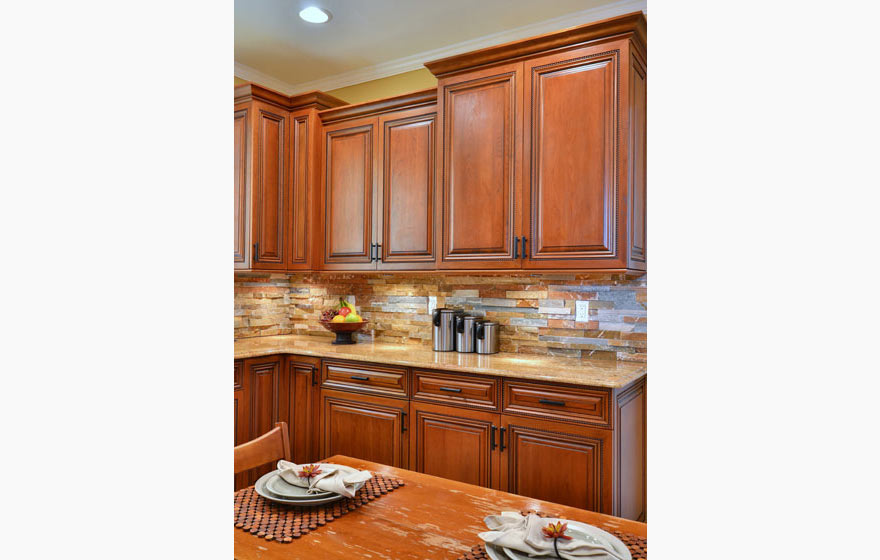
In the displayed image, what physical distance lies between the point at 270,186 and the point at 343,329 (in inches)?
A: 41.1

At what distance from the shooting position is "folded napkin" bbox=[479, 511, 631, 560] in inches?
37.8

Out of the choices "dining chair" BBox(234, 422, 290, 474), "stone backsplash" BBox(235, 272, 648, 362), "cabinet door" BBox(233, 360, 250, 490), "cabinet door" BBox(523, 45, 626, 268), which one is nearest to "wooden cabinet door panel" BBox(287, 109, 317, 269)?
"stone backsplash" BBox(235, 272, 648, 362)

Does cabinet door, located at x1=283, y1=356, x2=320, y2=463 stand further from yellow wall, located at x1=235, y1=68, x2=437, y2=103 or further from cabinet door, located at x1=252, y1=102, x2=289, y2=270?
yellow wall, located at x1=235, y1=68, x2=437, y2=103

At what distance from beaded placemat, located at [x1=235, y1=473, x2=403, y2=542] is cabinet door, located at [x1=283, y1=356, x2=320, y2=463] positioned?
1701mm

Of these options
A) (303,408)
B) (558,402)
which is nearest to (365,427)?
(303,408)

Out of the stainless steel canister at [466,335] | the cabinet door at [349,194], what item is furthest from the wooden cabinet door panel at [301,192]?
the stainless steel canister at [466,335]

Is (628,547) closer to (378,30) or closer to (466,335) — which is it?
(466,335)

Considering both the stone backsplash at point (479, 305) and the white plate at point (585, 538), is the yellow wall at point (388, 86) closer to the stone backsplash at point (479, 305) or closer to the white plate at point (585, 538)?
the stone backsplash at point (479, 305)

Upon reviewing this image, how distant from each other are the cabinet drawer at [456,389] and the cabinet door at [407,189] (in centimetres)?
A: 69

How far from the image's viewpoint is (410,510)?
122 cm

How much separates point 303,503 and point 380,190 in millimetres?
2232
